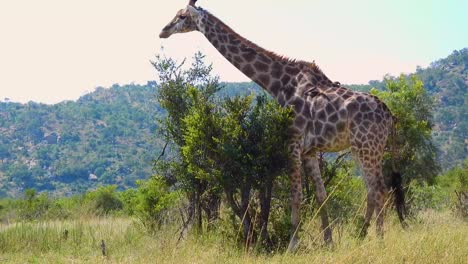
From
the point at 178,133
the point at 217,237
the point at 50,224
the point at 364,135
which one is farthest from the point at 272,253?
the point at 50,224

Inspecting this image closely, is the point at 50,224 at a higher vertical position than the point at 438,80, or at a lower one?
lower

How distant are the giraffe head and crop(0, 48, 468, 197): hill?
65884mm

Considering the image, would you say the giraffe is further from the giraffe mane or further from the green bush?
the green bush

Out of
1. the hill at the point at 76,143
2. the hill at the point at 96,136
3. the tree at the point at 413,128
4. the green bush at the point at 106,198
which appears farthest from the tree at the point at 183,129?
the hill at the point at 76,143

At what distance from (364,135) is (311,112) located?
2.88ft

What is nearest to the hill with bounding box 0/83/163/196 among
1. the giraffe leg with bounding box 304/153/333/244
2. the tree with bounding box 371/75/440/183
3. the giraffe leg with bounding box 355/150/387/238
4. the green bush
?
the green bush

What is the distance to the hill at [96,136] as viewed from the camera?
97.7 metres

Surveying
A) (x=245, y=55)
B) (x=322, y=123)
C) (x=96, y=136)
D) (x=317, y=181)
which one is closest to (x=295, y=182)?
(x=317, y=181)

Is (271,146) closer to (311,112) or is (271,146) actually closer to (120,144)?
(311,112)

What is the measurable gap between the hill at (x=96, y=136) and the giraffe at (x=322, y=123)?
65.7 m

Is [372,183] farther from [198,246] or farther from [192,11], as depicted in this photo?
[192,11]

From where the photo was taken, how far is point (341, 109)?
10422 mm

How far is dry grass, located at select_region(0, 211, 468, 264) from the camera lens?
7.95 m

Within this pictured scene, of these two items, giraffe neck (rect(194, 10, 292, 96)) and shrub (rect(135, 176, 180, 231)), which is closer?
giraffe neck (rect(194, 10, 292, 96))
